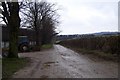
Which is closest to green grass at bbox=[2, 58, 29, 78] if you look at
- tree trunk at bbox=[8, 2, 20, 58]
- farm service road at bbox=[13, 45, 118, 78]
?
farm service road at bbox=[13, 45, 118, 78]

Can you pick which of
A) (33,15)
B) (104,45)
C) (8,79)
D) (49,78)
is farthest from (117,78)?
(33,15)

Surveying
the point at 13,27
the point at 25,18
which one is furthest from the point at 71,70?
the point at 25,18

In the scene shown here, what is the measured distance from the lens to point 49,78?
450 inches

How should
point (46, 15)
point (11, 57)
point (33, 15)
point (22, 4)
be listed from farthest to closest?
point (46, 15), point (33, 15), point (22, 4), point (11, 57)

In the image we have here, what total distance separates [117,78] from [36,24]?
2085 inches

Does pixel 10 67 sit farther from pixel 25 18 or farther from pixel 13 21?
pixel 25 18

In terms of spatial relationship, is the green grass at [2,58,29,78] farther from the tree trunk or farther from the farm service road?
the tree trunk

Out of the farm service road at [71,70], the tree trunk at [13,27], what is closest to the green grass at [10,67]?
the farm service road at [71,70]

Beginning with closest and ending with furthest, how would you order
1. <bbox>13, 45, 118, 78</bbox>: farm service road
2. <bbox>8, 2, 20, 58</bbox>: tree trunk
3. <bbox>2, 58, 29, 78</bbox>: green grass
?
<bbox>13, 45, 118, 78</bbox>: farm service road → <bbox>2, 58, 29, 78</bbox>: green grass → <bbox>8, 2, 20, 58</bbox>: tree trunk

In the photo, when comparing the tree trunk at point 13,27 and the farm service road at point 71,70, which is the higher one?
the tree trunk at point 13,27

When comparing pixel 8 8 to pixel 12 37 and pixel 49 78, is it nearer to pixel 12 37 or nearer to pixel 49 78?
pixel 12 37

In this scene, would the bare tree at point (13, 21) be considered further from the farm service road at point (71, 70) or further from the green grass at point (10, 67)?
the farm service road at point (71, 70)

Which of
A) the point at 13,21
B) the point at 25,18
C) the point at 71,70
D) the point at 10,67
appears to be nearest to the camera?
the point at 71,70

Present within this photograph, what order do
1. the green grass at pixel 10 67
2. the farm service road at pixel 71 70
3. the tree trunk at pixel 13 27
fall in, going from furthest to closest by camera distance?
the tree trunk at pixel 13 27 → the green grass at pixel 10 67 → the farm service road at pixel 71 70
